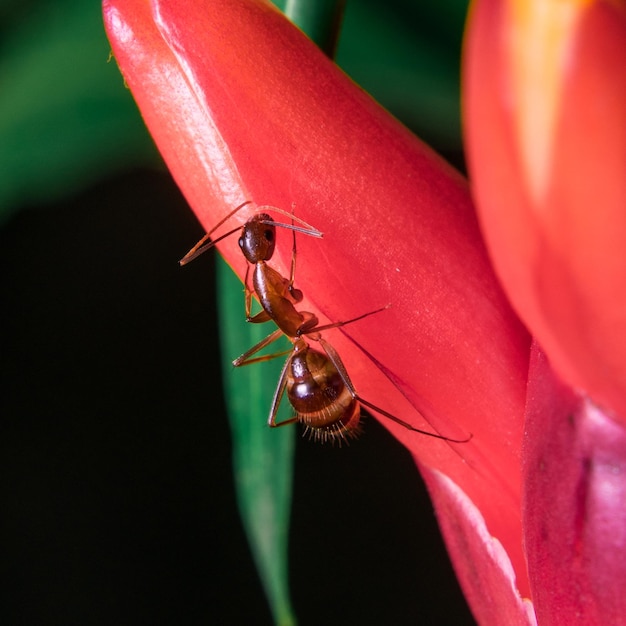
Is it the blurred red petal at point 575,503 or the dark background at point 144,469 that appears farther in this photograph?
the dark background at point 144,469

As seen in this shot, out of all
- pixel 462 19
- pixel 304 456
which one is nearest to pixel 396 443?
pixel 304 456

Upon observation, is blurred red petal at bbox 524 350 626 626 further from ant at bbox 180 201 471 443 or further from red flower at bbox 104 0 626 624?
ant at bbox 180 201 471 443

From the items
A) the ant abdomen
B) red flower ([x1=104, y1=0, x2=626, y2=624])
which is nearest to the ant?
the ant abdomen

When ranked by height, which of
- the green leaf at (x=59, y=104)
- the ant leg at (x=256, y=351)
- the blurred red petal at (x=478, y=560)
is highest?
the green leaf at (x=59, y=104)

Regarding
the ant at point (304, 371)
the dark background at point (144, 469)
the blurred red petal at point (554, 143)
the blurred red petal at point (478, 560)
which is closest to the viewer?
the blurred red petal at point (554, 143)

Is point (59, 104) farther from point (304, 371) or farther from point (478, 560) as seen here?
point (478, 560)

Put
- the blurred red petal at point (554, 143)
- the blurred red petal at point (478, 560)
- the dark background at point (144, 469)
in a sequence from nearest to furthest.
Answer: the blurred red petal at point (554, 143)
the blurred red petal at point (478, 560)
the dark background at point (144, 469)

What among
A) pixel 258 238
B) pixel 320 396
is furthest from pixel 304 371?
pixel 258 238

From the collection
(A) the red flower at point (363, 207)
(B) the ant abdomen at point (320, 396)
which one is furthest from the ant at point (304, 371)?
(A) the red flower at point (363, 207)

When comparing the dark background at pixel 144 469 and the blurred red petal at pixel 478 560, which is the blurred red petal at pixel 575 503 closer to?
the blurred red petal at pixel 478 560
